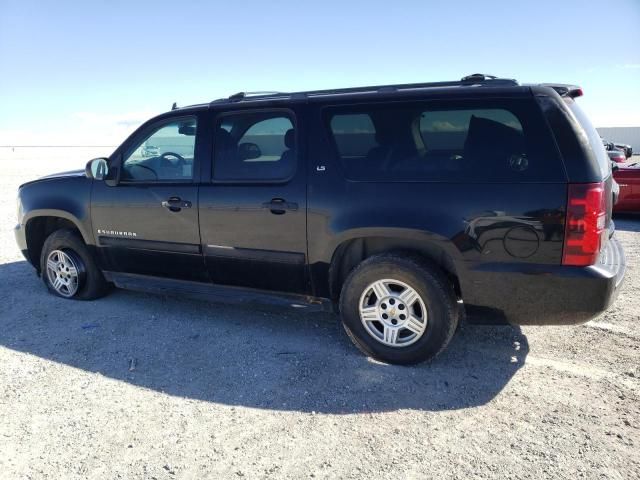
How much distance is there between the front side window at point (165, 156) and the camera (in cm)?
422

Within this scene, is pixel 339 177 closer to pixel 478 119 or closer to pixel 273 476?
pixel 478 119

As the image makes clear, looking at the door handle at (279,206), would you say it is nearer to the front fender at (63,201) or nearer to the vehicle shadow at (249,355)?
the vehicle shadow at (249,355)

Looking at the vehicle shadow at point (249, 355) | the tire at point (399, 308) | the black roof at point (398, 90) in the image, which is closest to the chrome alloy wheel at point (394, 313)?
the tire at point (399, 308)

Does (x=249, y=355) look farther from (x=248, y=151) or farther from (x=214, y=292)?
(x=248, y=151)

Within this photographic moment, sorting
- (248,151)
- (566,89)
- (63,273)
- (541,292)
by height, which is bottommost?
(63,273)

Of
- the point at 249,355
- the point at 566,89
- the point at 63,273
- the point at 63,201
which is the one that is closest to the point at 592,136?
the point at 566,89

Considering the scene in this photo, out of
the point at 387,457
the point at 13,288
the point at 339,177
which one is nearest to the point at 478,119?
the point at 339,177

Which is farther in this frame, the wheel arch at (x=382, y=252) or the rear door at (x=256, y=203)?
the rear door at (x=256, y=203)

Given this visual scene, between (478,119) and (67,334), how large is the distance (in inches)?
145

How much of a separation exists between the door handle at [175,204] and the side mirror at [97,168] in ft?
2.45

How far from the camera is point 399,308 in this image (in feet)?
11.5

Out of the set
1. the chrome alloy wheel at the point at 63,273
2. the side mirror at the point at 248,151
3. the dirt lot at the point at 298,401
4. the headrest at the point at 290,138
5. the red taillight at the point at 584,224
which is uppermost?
the headrest at the point at 290,138

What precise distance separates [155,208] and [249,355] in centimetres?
155

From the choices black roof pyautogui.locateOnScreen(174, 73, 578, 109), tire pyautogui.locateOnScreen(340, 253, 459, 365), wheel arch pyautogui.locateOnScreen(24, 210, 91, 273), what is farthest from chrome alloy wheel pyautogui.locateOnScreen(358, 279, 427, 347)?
wheel arch pyautogui.locateOnScreen(24, 210, 91, 273)
